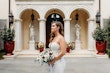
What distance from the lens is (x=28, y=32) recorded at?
91.3ft

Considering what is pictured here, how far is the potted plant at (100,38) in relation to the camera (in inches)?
882

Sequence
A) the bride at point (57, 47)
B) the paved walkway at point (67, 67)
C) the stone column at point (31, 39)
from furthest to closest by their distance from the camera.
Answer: the stone column at point (31, 39)
the paved walkway at point (67, 67)
the bride at point (57, 47)

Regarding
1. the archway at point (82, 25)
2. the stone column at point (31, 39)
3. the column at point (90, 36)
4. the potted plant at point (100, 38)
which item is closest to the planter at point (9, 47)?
the stone column at point (31, 39)

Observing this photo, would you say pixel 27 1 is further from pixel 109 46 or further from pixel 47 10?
pixel 109 46

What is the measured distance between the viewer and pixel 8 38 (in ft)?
73.7

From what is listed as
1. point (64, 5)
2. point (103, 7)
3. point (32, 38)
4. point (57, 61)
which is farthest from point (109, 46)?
point (57, 61)

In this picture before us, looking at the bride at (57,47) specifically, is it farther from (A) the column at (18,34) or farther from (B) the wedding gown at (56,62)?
(A) the column at (18,34)

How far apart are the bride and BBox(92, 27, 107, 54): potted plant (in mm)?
15728

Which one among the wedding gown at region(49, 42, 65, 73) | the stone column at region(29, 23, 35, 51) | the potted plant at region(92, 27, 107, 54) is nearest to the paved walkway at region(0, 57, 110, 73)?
the potted plant at region(92, 27, 107, 54)

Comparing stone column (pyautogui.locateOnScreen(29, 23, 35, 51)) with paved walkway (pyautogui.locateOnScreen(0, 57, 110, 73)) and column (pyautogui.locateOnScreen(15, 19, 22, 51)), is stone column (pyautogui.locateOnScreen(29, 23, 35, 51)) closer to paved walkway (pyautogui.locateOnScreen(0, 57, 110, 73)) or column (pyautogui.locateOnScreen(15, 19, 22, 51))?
column (pyautogui.locateOnScreen(15, 19, 22, 51))

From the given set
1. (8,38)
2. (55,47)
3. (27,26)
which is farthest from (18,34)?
(55,47)

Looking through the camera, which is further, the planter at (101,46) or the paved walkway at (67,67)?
the planter at (101,46)

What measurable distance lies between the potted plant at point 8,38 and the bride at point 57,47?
15718 mm

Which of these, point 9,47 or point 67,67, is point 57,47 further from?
point 9,47
